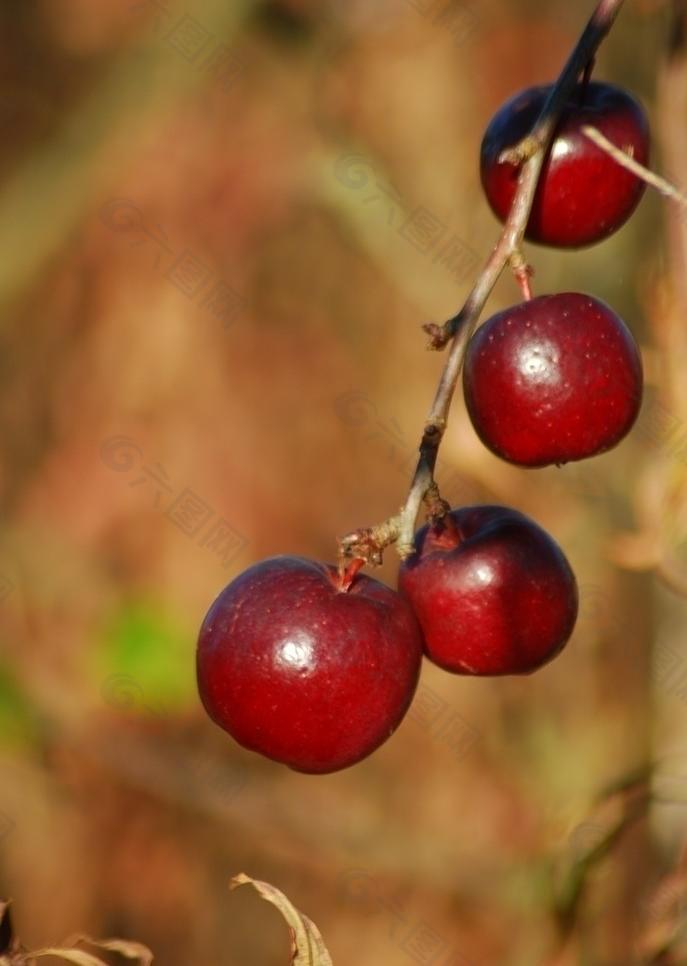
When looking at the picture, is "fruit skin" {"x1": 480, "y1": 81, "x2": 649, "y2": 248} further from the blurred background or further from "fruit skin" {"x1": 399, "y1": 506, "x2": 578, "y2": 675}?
the blurred background

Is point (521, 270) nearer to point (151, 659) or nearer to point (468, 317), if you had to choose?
point (468, 317)

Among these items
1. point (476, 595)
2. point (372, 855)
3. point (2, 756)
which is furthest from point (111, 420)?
point (476, 595)

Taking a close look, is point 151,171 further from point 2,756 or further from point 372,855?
point 372,855

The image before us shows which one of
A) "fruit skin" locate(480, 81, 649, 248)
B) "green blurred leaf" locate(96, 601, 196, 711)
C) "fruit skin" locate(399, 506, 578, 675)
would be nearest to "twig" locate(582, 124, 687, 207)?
"fruit skin" locate(480, 81, 649, 248)

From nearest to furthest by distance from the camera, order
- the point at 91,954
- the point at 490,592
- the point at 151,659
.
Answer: the point at 91,954 < the point at 490,592 < the point at 151,659

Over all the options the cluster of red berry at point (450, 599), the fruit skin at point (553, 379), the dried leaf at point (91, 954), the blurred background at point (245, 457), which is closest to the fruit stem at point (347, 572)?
the cluster of red berry at point (450, 599)

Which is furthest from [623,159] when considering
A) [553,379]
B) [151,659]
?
[151,659]
